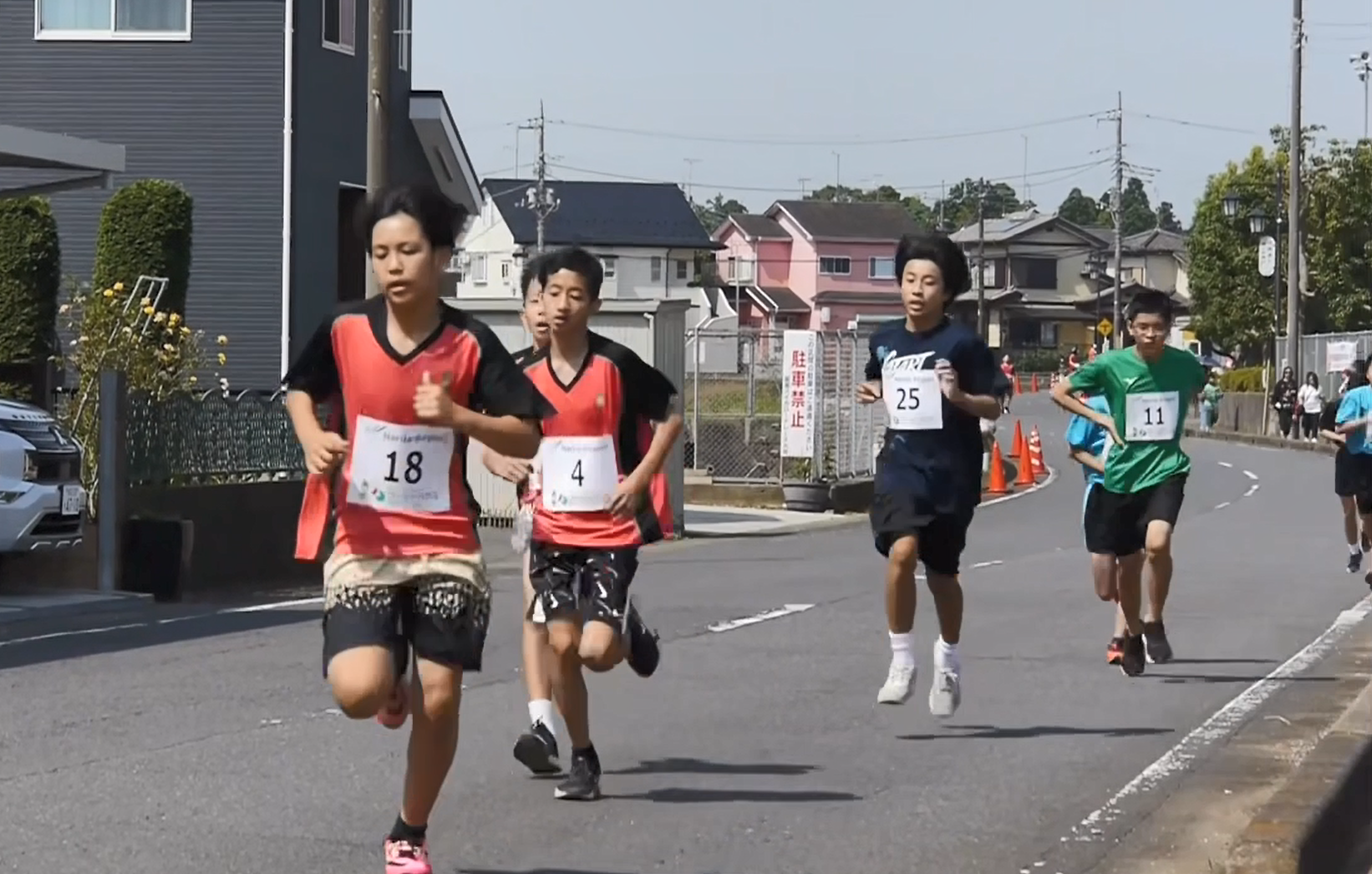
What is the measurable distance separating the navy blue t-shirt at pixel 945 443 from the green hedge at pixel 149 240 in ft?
49.2

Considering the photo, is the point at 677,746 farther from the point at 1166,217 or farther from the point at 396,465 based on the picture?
the point at 1166,217

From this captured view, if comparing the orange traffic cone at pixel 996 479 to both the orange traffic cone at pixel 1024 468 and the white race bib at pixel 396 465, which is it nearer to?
the orange traffic cone at pixel 1024 468

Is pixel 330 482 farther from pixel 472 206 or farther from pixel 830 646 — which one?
pixel 472 206

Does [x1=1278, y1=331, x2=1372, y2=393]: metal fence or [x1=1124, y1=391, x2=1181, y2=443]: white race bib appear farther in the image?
[x1=1278, y1=331, x2=1372, y2=393]: metal fence

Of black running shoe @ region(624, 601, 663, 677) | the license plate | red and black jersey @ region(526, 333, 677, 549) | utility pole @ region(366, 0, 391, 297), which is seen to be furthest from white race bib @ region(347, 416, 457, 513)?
utility pole @ region(366, 0, 391, 297)

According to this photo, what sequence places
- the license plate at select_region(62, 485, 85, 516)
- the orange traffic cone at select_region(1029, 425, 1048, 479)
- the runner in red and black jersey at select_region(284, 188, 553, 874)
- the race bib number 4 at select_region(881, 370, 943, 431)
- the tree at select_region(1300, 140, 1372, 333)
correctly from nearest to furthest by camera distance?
the runner in red and black jersey at select_region(284, 188, 553, 874), the race bib number 4 at select_region(881, 370, 943, 431), the license plate at select_region(62, 485, 85, 516), the orange traffic cone at select_region(1029, 425, 1048, 479), the tree at select_region(1300, 140, 1372, 333)

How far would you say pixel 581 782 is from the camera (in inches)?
296

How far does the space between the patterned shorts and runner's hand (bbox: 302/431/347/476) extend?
30 centimetres

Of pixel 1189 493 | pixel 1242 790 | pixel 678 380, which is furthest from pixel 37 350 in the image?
pixel 1189 493

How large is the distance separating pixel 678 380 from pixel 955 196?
134 metres

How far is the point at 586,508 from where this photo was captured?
24.0ft

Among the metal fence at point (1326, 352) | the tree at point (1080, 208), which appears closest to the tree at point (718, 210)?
the tree at point (1080, 208)

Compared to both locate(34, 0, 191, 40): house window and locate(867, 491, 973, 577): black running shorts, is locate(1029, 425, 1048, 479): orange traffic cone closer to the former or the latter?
locate(34, 0, 191, 40): house window

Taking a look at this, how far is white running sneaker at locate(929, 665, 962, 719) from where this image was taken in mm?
9016
